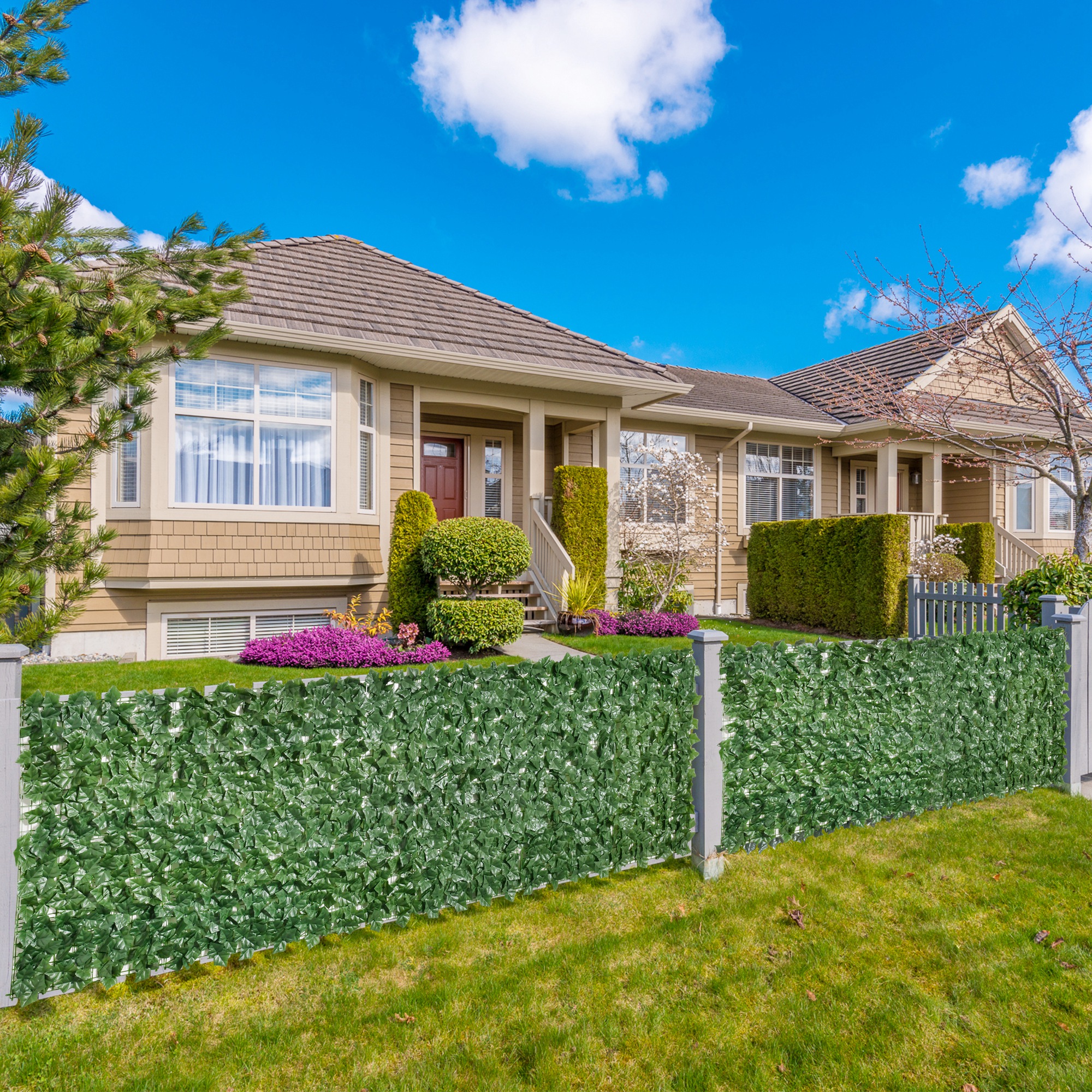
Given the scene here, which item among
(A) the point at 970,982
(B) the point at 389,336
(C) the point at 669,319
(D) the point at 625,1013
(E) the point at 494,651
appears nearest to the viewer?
(D) the point at 625,1013

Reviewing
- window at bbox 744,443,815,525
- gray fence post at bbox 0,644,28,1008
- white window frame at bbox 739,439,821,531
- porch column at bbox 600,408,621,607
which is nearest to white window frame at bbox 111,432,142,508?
porch column at bbox 600,408,621,607

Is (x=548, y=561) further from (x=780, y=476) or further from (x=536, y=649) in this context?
(x=780, y=476)

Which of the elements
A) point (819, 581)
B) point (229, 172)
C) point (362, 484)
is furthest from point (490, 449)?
point (229, 172)

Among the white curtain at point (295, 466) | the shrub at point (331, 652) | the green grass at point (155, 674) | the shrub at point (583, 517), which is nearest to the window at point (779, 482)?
the shrub at point (583, 517)

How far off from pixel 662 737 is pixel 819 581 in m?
9.65

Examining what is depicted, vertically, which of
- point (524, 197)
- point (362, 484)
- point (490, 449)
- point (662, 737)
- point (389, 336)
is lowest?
point (662, 737)

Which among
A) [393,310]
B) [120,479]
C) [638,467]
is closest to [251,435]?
[120,479]

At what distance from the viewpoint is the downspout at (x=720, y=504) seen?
14.5m

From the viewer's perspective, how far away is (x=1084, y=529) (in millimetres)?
6680

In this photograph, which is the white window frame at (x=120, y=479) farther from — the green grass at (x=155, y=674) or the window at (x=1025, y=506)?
the window at (x=1025, y=506)

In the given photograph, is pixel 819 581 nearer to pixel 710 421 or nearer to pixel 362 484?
pixel 710 421

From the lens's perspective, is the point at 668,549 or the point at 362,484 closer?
the point at 362,484

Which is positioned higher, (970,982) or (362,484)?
(362,484)

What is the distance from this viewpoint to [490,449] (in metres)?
12.9
